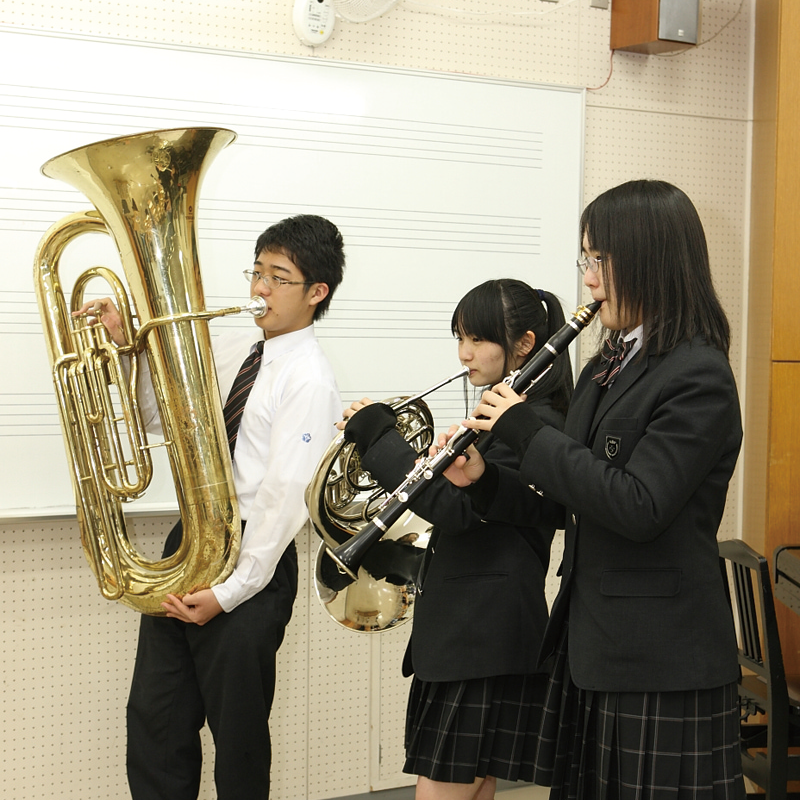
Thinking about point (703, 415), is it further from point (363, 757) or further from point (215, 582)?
point (363, 757)

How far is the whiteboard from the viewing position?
7.56 feet

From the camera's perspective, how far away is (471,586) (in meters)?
1.68

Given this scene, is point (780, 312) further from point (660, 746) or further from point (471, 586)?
point (660, 746)

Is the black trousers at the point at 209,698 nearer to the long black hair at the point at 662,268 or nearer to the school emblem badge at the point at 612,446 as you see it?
the school emblem badge at the point at 612,446

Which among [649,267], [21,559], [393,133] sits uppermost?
[393,133]

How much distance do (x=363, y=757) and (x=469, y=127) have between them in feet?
6.48

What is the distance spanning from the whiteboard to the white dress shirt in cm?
51

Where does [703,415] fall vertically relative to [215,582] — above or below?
above

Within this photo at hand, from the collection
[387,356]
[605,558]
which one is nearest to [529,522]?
[605,558]

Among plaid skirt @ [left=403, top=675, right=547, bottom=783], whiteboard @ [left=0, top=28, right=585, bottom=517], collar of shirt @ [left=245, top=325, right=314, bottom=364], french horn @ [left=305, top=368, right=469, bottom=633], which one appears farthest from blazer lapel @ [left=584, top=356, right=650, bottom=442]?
whiteboard @ [left=0, top=28, right=585, bottom=517]

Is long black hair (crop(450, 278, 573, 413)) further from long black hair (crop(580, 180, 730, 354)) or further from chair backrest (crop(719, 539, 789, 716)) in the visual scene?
chair backrest (crop(719, 539, 789, 716))

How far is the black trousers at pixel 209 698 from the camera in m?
1.90

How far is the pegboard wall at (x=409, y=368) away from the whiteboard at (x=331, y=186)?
0.07m

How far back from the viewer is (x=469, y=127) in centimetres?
275
